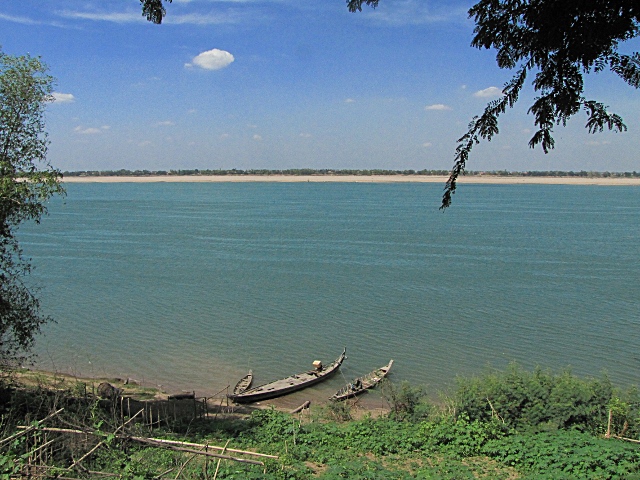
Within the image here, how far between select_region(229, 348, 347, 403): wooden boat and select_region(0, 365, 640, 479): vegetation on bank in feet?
7.31

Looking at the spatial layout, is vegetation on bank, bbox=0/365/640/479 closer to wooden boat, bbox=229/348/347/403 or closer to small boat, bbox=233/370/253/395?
wooden boat, bbox=229/348/347/403

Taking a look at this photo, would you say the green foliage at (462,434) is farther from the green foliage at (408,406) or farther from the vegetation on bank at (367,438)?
the green foliage at (408,406)

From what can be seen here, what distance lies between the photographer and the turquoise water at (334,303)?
2123 cm

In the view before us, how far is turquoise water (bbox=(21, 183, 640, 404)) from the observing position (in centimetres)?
2123

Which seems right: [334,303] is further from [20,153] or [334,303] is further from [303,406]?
[20,153]

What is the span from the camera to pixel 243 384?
18672 millimetres

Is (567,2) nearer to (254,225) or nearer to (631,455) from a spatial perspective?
→ (631,455)

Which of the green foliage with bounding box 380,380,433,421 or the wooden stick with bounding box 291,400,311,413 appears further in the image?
the wooden stick with bounding box 291,400,311,413

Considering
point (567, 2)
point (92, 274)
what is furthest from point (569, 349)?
point (92, 274)

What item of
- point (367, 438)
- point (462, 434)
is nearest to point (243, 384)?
point (367, 438)

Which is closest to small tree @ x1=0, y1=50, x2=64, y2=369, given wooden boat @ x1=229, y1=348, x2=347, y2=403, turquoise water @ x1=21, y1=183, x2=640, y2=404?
turquoise water @ x1=21, y1=183, x2=640, y2=404

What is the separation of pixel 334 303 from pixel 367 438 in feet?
58.2

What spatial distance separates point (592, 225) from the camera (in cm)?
6644

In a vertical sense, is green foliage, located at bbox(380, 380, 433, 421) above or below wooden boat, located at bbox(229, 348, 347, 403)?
above
